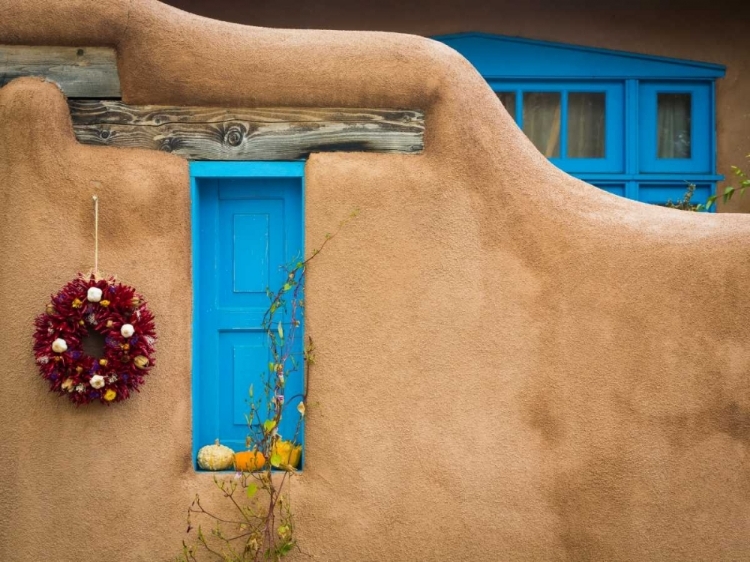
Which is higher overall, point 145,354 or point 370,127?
point 370,127

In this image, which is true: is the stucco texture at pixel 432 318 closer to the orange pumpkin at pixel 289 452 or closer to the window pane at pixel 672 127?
the orange pumpkin at pixel 289 452

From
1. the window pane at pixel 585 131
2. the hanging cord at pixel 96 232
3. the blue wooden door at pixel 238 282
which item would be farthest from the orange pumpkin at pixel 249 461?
the window pane at pixel 585 131

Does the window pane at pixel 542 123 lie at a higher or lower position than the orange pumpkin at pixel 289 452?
higher

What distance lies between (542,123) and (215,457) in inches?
165

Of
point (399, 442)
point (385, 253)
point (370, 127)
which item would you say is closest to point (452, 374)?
point (399, 442)

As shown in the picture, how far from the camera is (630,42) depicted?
730 cm

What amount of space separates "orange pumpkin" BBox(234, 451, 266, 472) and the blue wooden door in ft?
0.47

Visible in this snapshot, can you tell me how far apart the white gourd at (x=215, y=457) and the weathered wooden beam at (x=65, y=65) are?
1.99 metres

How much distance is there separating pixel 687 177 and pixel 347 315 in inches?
159

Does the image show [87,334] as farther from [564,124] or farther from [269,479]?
[564,124]

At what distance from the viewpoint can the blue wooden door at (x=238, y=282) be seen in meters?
4.70

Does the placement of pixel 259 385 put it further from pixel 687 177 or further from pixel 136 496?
pixel 687 177

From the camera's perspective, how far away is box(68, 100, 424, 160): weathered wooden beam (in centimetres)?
451

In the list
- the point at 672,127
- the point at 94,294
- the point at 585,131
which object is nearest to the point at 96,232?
the point at 94,294
